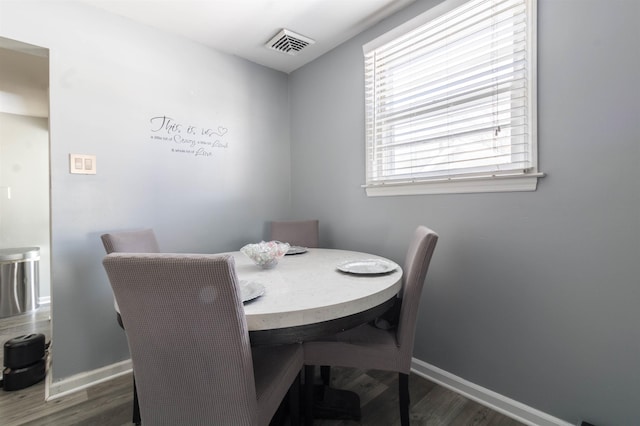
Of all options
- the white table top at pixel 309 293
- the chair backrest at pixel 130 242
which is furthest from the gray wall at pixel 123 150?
the white table top at pixel 309 293

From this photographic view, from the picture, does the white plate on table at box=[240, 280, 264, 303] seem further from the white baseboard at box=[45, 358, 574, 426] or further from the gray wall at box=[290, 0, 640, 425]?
the white baseboard at box=[45, 358, 574, 426]

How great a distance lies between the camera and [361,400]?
1611 mm

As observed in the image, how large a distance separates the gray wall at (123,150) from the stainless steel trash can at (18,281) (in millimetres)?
2057

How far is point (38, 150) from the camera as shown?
3.46 m

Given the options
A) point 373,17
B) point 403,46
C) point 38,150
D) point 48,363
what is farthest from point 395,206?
point 38,150

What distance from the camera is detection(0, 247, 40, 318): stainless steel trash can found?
295cm

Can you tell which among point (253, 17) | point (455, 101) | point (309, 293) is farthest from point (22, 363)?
point (455, 101)

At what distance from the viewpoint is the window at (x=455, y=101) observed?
1.46 metres

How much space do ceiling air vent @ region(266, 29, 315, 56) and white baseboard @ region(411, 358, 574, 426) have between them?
260 cm

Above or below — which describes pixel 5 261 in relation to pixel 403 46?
below

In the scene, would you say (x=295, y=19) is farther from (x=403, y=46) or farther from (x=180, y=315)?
(x=180, y=315)

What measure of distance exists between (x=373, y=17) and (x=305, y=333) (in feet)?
7.23

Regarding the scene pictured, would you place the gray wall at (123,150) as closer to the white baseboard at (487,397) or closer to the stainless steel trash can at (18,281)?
the white baseboard at (487,397)

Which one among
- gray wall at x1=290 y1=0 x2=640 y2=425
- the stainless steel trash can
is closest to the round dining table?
gray wall at x1=290 y1=0 x2=640 y2=425
